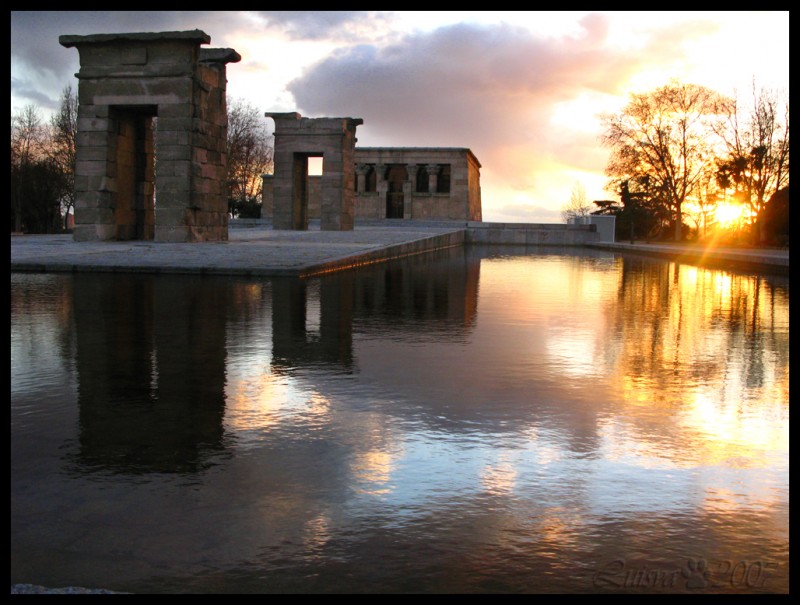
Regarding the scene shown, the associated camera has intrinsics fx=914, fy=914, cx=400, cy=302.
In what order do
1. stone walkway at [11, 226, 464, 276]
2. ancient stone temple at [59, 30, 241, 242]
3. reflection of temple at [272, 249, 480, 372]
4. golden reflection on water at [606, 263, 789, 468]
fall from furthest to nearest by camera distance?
ancient stone temple at [59, 30, 241, 242] → stone walkway at [11, 226, 464, 276] → reflection of temple at [272, 249, 480, 372] → golden reflection on water at [606, 263, 789, 468]

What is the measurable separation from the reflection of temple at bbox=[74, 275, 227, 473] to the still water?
0.08 feet

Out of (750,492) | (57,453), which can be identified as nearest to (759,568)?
(750,492)

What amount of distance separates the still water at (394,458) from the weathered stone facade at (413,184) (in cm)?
6081

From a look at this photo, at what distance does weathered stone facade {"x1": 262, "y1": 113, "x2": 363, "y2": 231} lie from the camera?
144 ft

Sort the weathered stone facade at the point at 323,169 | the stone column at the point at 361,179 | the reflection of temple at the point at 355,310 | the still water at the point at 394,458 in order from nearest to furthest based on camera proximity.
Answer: the still water at the point at 394,458 → the reflection of temple at the point at 355,310 → the weathered stone facade at the point at 323,169 → the stone column at the point at 361,179

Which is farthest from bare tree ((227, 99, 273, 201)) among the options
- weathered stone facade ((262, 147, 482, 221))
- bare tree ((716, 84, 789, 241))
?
bare tree ((716, 84, 789, 241))

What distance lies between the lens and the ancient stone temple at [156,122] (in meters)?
25.1

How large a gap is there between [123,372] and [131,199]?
22.2 metres

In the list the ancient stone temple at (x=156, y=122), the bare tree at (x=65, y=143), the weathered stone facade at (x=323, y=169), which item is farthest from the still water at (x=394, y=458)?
the bare tree at (x=65, y=143)

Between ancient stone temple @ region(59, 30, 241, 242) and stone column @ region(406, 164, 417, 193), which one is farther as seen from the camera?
stone column @ region(406, 164, 417, 193)

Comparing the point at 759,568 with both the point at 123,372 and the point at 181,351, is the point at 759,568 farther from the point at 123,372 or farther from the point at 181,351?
the point at 181,351

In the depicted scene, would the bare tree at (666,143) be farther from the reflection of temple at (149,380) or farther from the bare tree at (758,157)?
the reflection of temple at (149,380)

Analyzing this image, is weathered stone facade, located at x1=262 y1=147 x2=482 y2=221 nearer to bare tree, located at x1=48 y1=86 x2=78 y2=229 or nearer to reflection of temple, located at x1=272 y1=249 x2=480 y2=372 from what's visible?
bare tree, located at x1=48 y1=86 x2=78 y2=229

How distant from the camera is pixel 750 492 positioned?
368cm
